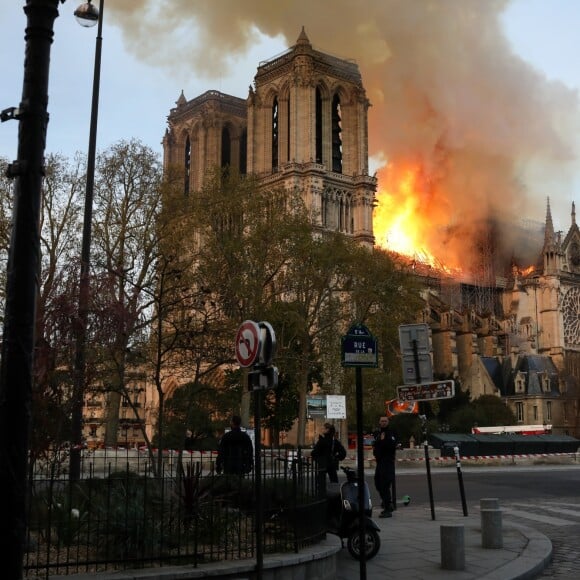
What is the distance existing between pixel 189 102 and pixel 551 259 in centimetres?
4500

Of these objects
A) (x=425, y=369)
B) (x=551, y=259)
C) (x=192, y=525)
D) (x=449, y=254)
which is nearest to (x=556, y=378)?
(x=551, y=259)

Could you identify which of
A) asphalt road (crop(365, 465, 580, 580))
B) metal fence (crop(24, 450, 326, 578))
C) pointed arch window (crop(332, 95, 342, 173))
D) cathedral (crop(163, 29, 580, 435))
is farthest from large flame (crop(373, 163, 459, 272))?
metal fence (crop(24, 450, 326, 578))

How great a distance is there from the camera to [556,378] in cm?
8525

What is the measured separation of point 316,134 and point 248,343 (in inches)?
2785

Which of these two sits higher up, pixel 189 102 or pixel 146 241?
pixel 189 102

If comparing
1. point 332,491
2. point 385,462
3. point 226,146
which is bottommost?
point 332,491

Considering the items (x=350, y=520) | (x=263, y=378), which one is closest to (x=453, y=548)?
(x=350, y=520)

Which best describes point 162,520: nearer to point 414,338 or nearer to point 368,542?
point 368,542

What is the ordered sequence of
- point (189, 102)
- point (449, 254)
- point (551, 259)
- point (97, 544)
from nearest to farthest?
point (97, 544) → point (189, 102) → point (551, 259) → point (449, 254)

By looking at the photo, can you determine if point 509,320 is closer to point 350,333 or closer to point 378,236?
point 378,236

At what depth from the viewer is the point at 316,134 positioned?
251 feet

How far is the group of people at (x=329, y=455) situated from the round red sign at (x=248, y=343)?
277 cm

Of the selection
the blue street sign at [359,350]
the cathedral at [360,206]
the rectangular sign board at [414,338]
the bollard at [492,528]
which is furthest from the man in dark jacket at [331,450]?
the cathedral at [360,206]

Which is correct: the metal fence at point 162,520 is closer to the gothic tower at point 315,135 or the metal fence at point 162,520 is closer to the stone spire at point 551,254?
the gothic tower at point 315,135
